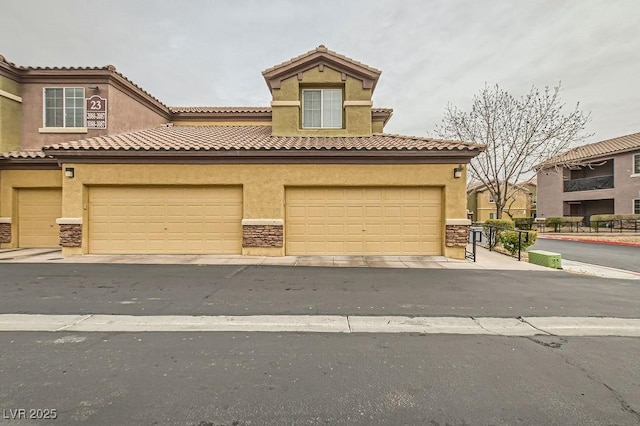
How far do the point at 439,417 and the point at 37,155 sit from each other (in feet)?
55.5

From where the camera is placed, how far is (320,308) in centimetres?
575

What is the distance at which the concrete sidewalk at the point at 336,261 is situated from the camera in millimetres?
9586

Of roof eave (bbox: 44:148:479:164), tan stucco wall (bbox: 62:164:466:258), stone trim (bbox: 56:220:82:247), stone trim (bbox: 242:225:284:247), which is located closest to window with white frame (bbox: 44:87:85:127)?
roof eave (bbox: 44:148:479:164)

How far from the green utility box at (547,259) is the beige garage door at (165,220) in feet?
35.4

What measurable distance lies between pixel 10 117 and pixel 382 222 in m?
17.4

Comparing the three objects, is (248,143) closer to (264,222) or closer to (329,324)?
(264,222)

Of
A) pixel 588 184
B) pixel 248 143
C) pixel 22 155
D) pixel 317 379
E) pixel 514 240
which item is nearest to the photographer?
pixel 317 379

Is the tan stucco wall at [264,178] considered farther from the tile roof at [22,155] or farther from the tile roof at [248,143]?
the tile roof at [22,155]

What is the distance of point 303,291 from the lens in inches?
269

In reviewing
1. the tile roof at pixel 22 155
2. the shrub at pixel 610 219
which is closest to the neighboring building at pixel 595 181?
the shrub at pixel 610 219

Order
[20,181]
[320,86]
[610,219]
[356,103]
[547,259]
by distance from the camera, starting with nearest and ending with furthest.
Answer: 1. [547,259]
2. [20,181]
3. [356,103]
4. [320,86]
5. [610,219]

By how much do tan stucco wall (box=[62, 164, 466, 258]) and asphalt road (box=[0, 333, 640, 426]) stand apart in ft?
22.2

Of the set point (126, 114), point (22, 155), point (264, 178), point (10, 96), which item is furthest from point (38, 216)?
point (264, 178)

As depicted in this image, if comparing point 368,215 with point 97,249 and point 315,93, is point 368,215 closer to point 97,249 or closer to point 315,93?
point 315,93
